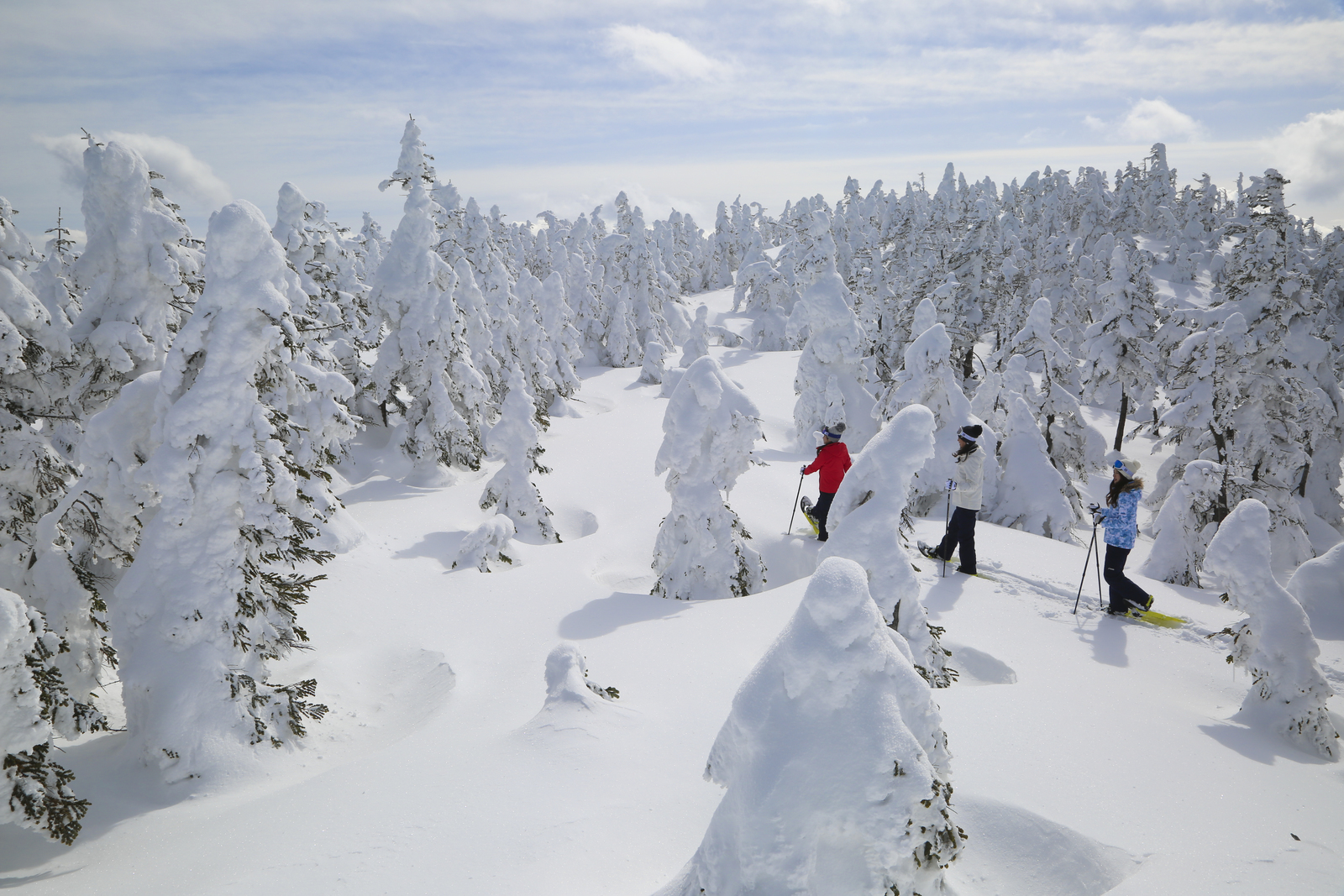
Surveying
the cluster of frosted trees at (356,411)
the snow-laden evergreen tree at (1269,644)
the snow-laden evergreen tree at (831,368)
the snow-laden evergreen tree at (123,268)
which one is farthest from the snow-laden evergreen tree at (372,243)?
the snow-laden evergreen tree at (1269,644)

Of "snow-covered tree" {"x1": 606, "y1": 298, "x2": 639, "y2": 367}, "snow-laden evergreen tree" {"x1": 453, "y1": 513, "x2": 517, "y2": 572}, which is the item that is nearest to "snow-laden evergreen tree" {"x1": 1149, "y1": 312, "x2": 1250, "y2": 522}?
"snow-laden evergreen tree" {"x1": 453, "y1": 513, "x2": 517, "y2": 572}

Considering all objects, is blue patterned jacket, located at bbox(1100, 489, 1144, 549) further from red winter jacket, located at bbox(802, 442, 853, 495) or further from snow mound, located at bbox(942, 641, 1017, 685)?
red winter jacket, located at bbox(802, 442, 853, 495)

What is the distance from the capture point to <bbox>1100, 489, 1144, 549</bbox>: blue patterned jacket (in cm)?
902

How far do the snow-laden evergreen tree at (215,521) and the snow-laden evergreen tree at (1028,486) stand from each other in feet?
59.4

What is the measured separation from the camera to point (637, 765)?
5.46 metres

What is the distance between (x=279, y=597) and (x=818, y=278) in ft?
70.6

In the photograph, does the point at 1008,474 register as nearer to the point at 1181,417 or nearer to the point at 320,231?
the point at 1181,417

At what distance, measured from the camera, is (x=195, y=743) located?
21.4 ft

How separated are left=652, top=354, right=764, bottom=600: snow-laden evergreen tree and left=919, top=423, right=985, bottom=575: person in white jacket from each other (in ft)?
10.0

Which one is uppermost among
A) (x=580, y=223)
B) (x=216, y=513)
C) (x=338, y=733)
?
(x=580, y=223)

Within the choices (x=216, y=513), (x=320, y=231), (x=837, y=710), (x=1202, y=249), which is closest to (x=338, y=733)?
(x=216, y=513)

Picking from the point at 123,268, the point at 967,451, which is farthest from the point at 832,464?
the point at 123,268

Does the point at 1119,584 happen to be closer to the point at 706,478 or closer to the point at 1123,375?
the point at 706,478

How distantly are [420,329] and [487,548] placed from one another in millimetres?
10328
